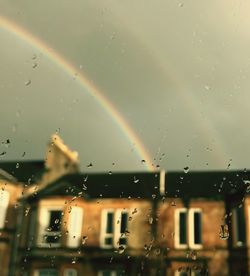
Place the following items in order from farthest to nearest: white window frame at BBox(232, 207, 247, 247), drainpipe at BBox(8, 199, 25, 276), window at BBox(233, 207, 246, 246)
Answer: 1. drainpipe at BBox(8, 199, 25, 276)
2. window at BBox(233, 207, 246, 246)
3. white window frame at BBox(232, 207, 247, 247)

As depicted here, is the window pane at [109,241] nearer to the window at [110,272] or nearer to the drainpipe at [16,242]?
the window at [110,272]

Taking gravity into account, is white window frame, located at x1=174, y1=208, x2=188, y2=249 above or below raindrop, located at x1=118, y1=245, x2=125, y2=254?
above

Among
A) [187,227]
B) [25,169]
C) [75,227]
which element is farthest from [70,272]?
[25,169]

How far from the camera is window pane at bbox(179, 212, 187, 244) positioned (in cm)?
2302

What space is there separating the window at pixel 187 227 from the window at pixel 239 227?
1848 millimetres

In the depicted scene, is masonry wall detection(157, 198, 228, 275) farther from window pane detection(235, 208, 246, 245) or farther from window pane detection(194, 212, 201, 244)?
window pane detection(235, 208, 246, 245)

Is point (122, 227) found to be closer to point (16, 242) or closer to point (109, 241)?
point (109, 241)

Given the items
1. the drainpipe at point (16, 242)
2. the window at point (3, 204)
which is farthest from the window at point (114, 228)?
the window at point (3, 204)

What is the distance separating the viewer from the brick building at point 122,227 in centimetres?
2209

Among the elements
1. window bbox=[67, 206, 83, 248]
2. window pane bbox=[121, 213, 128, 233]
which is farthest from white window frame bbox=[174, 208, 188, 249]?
window bbox=[67, 206, 83, 248]

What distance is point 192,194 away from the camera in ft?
76.6

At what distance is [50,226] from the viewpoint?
23375 millimetres

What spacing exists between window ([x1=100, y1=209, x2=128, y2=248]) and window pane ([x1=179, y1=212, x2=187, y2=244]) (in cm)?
299

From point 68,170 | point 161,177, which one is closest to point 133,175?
point 161,177
